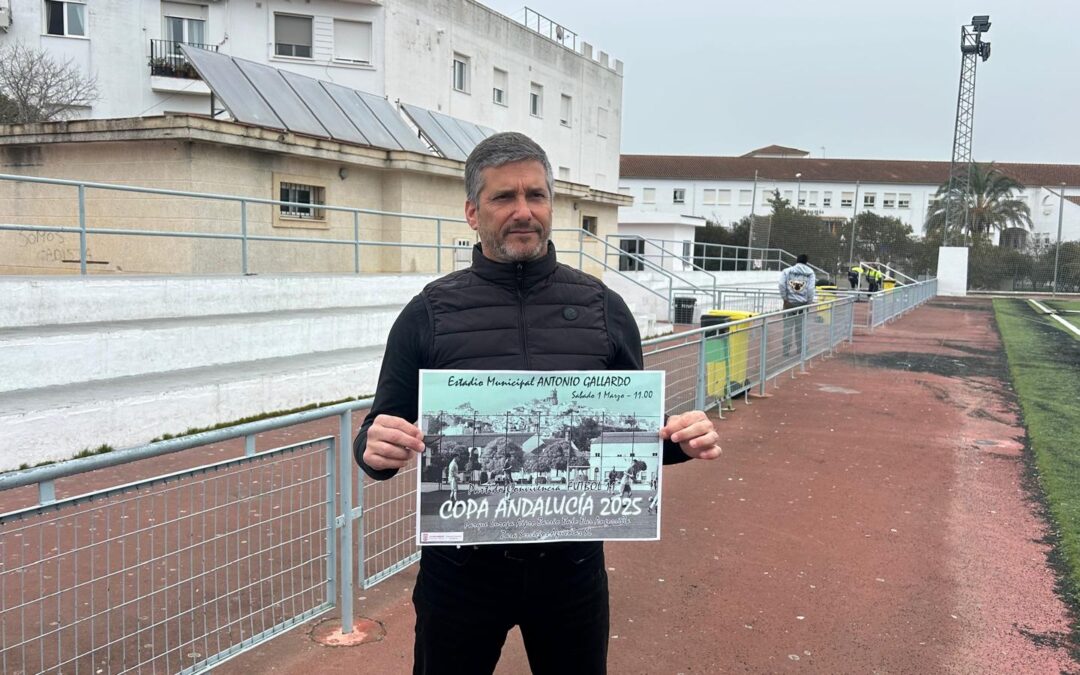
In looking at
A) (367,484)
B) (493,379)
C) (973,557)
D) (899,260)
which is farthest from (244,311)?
(899,260)

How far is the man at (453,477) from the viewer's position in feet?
6.75

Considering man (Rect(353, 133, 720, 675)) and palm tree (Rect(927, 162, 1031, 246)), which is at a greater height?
palm tree (Rect(927, 162, 1031, 246))

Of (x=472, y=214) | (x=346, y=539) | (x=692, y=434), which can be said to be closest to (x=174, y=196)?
(x=346, y=539)

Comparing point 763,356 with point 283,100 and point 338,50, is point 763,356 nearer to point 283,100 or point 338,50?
point 283,100

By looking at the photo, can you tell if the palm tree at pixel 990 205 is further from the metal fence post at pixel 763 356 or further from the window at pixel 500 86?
the metal fence post at pixel 763 356

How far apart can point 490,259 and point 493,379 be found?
0.36 m

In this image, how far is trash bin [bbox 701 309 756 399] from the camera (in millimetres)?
8969

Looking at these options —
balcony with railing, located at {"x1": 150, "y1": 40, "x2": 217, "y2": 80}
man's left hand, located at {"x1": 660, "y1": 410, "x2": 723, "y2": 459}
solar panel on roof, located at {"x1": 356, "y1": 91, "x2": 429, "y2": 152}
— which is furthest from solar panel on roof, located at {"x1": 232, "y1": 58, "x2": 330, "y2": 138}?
man's left hand, located at {"x1": 660, "y1": 410, "x2": 723, "y2": 459}

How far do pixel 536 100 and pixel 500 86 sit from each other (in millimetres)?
2726

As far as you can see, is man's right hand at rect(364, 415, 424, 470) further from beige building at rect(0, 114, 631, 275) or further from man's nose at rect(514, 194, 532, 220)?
beige building at rect(0, 114, 631, 275)

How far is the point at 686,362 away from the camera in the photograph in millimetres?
8289

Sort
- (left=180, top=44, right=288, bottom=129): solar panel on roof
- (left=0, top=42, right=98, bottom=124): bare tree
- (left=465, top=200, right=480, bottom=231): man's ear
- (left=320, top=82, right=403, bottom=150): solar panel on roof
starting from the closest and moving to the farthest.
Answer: (left=465, top=200, right=480, bottom=231): man's ear → (left=180, top=44, right=288, bottom=129): solar panel on roof → (left=320, top=82, right=403, bottom=150): solar panel on roof → (left=0, top=42, right=98, bottom=124): bare tree

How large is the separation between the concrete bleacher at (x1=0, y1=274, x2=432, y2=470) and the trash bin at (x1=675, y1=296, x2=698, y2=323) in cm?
1200

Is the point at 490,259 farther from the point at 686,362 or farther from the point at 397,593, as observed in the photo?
the point at 686,362
